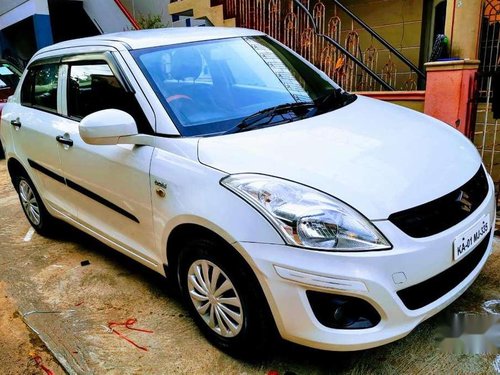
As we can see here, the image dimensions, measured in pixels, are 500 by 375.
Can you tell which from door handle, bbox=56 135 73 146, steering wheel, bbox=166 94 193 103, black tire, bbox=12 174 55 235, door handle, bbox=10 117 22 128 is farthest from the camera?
black tire, bbox=12 174 55 235

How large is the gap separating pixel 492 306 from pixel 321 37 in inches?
167

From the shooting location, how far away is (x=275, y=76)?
314 centimetres

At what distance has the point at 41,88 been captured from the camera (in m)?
3.99

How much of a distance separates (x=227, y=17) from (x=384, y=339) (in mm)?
6355

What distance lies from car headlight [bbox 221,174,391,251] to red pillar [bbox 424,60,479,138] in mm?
3024

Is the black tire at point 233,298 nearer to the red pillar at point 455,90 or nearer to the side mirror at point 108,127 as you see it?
the side mirror at point 108,127

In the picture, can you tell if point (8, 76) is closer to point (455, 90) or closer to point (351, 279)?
point (455, 90)

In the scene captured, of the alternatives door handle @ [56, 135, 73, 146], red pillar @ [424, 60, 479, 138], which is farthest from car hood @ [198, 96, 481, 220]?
red pillar @ [424, 60, 479, 138]

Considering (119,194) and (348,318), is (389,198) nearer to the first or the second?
(348,318)


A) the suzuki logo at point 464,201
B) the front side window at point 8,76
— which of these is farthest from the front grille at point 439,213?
the front side window at point 8,76

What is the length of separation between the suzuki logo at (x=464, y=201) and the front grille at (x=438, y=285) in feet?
0.76

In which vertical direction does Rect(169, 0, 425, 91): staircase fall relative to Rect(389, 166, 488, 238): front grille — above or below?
above

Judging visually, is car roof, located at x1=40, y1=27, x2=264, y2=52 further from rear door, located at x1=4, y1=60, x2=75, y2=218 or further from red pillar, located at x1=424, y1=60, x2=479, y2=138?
red pillar, located at x1=424, y1=60, x2=479, y2=138

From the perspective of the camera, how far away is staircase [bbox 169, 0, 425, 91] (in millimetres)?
5891
